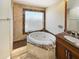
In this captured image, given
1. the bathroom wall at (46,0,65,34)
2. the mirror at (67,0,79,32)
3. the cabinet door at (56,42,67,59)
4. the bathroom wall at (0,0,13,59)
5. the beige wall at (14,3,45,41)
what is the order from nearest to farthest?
the cabinet door at (56,42,67,59)
the mirror at (67,0,79,32)
the bathroom wall at (0,0,13,59)
the bathroom wall at (46,0,65,34)
the beige wall at (14,3,45,41)

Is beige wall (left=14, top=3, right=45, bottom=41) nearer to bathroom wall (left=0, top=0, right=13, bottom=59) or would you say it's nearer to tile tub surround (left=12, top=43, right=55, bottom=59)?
tile tub surround (left=12, top=43, right=55, bottom=59)

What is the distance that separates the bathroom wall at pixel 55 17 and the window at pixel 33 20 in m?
0.29

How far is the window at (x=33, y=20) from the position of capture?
14.7 ft

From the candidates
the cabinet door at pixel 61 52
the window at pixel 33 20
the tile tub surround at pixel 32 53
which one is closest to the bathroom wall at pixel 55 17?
the window at pixel 33 20

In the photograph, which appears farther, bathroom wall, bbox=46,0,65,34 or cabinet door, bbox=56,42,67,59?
bathroom wall, bbox=46,0,65,34

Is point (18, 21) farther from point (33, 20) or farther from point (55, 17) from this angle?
point (55, 17)

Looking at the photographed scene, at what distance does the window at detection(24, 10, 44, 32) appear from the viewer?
4.47 meters

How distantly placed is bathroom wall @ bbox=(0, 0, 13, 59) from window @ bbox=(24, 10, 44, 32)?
1.62 meters

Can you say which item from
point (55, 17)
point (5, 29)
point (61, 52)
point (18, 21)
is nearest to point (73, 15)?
point (61, 52)

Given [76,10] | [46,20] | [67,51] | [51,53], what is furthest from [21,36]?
[67,51]

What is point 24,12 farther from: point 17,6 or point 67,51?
point 67,51

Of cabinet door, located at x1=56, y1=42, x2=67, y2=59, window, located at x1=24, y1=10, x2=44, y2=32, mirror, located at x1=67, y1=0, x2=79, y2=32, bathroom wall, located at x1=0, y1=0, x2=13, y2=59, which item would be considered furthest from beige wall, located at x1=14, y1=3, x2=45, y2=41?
cabinet door, located at x1=56, y1=42, x2=67, y2=59

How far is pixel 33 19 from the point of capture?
15.4 ft

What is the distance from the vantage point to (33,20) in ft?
15.4
